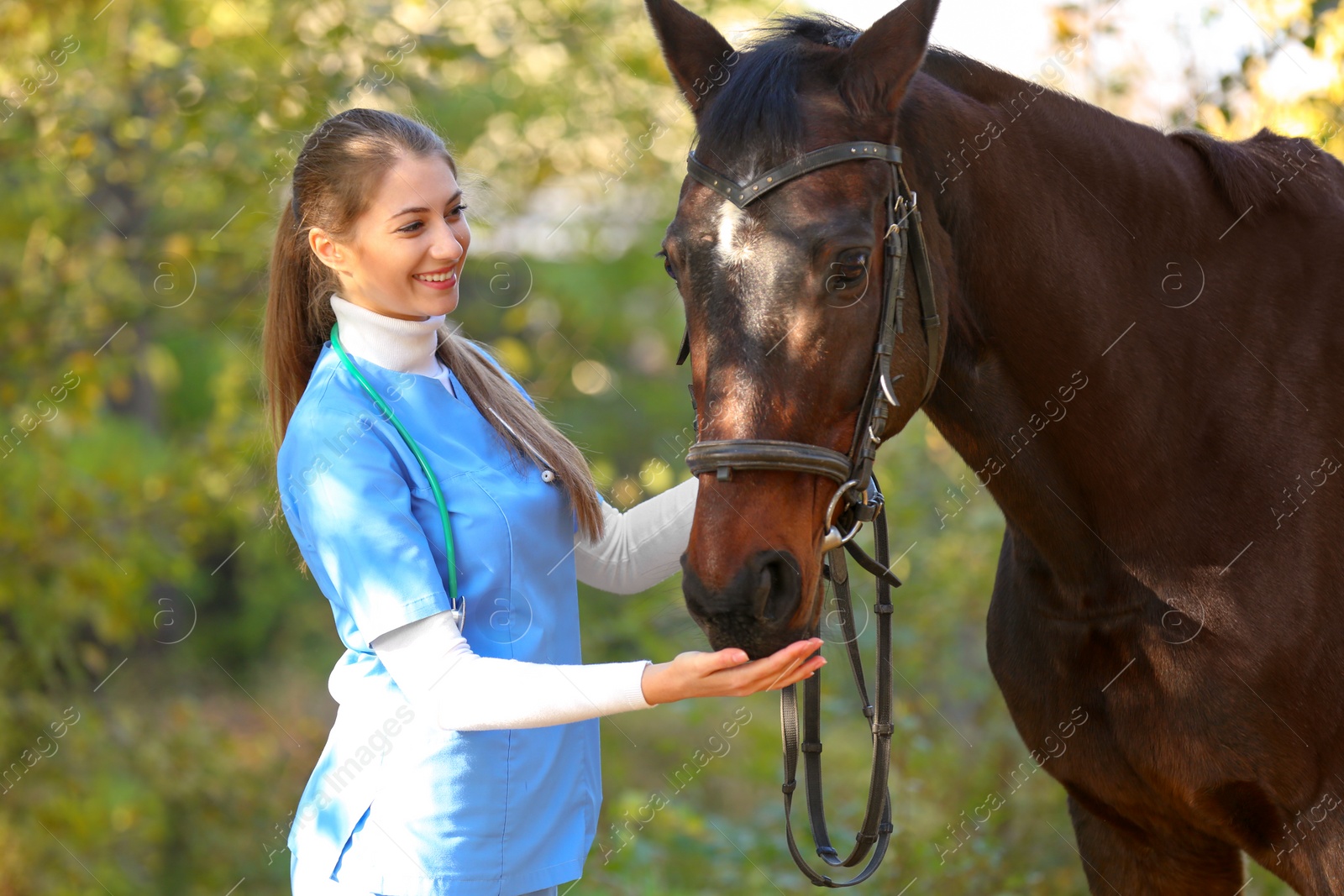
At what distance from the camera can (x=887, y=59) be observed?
1891 mm

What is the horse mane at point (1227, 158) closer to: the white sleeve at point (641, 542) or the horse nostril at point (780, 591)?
the white sleeve at point (641, 542)

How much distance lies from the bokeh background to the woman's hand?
4.89 feet

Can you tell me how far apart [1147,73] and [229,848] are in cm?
683

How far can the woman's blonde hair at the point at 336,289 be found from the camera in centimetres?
204

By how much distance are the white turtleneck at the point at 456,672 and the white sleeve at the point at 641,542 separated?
1.53 ft

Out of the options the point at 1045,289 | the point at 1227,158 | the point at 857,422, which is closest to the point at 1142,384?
the point at 1045,289

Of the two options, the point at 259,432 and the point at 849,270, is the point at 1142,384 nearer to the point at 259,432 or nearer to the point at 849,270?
the point at 849,270

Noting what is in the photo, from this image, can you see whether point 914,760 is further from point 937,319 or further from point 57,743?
point 57,743

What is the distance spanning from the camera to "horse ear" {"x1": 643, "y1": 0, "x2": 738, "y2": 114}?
6.99ft

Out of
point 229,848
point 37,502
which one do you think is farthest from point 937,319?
point 229,848

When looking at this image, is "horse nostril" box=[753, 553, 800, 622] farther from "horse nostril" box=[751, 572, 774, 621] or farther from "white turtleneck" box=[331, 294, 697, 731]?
"white turtleneck" box=[331, 294, 697, 731]

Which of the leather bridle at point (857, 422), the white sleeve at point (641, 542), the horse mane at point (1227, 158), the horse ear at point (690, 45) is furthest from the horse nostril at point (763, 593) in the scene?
the horse mane at point (1227, 158)

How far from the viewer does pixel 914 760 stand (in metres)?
4.87

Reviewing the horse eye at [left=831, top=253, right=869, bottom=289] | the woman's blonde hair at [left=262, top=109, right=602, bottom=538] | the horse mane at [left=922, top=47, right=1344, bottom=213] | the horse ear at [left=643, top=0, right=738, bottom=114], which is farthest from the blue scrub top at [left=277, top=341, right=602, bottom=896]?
the horse mane at [left=922, top=47, right=1344, bottom=213]
